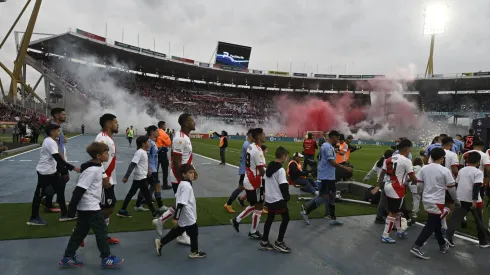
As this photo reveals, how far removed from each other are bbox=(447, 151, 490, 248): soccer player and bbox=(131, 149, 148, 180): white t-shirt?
17.9ft

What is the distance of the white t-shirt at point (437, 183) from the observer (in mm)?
4566

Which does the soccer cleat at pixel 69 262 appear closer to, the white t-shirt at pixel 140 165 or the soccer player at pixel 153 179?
the white t-shirt at pixel 140 165

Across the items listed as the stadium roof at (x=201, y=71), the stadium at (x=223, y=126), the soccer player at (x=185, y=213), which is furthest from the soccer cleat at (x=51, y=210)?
the stadium roof at (x=201, y=71)

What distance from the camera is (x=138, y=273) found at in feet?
12.4

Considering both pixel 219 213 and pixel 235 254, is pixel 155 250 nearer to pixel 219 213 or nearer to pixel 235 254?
pixel 235 254

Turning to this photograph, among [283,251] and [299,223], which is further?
[299,223]

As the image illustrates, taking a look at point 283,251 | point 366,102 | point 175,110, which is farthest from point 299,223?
point 366,102

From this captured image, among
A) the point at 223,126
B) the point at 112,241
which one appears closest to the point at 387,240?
the point at 112,241

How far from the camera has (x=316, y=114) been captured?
58969mm

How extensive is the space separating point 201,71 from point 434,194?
54879mm

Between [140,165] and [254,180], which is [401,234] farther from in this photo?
[140,165]

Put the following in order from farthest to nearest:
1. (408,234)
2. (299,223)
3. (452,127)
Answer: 1. (452,127)
2. (299,223)
3. (408,234)

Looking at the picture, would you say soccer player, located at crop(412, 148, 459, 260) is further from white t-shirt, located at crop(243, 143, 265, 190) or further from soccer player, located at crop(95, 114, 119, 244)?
soccer player, located at crop(95, 114, 119, 244)

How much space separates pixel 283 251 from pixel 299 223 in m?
1.71
